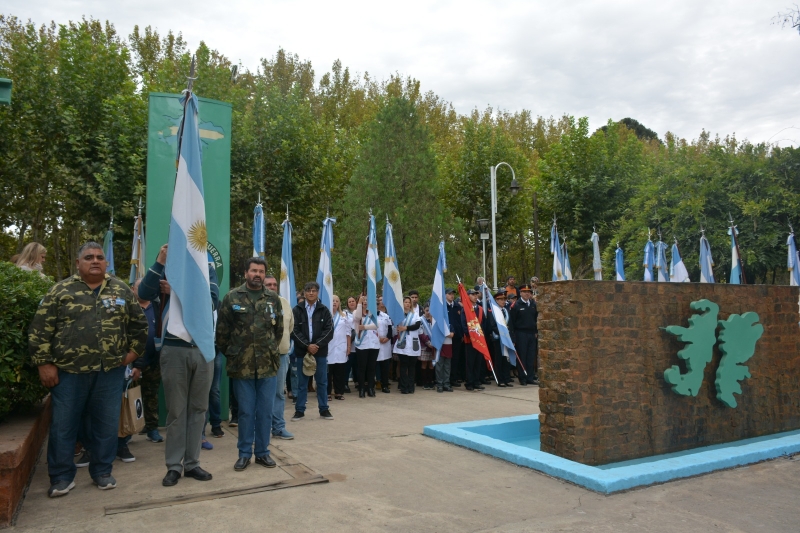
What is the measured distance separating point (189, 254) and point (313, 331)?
3198 mm

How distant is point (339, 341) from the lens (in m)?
11.5

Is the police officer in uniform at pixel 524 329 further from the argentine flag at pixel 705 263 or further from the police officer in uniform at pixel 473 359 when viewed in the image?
the argentine flag at pixel 705 263

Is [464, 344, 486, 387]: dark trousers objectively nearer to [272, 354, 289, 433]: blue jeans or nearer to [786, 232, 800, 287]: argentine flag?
[272, 354, 289, 433]: blue jeans

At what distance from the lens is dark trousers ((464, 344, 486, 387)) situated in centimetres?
1312

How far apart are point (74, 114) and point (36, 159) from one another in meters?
2.79

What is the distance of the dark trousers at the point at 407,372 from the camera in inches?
490

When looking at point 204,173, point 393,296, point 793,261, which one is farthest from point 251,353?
point 793,261

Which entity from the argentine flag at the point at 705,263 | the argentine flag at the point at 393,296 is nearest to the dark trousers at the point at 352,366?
the argentine flag at the point at 393,296

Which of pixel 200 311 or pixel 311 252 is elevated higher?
pixel 311 252

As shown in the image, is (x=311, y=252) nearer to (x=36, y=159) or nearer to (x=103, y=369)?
(x=36, y=159)

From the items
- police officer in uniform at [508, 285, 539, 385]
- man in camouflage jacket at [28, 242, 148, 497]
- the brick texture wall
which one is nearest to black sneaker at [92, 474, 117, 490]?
man in camouflage jacket at [28, 242, 148, 497]

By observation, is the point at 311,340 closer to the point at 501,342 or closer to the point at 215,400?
the point at 215,400

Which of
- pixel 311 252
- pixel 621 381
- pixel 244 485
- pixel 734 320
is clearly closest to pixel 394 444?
pixel 244 485

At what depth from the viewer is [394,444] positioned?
7195 millimetres
